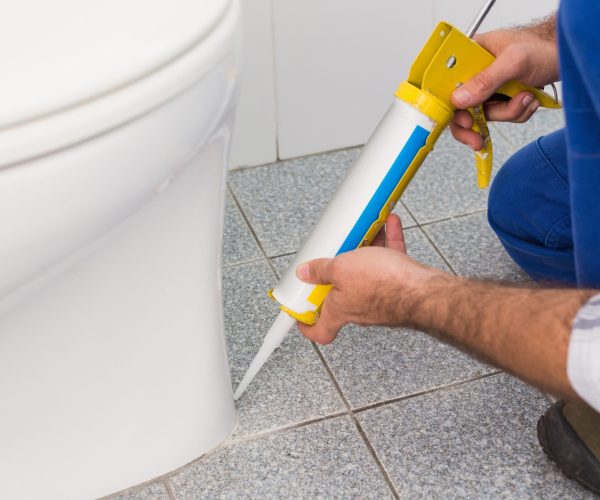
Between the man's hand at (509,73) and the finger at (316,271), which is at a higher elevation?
the man's hand at (509,73)

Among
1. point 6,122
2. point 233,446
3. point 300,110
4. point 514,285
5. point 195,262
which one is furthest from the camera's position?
point 300,110

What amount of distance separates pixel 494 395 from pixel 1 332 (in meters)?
0.53

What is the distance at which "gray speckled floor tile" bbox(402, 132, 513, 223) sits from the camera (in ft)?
3.83

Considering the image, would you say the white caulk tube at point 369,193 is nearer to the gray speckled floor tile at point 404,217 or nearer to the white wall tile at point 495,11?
the gray speckled floor tile at point 404,217

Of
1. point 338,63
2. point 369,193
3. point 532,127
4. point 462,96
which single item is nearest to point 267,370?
point 369,193

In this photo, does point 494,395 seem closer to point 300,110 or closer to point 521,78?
point 521,78

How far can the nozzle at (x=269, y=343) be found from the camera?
80cm

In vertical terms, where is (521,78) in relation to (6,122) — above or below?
below

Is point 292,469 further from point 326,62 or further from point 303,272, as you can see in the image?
point 326,62

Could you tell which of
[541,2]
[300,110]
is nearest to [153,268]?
[300,110]

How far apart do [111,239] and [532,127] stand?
906 millimetres

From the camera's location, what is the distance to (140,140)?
51cm

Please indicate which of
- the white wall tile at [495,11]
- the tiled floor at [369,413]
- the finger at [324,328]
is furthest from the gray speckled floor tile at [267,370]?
the white wall tile at [495,11]

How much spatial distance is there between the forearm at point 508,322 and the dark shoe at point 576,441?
27cm
